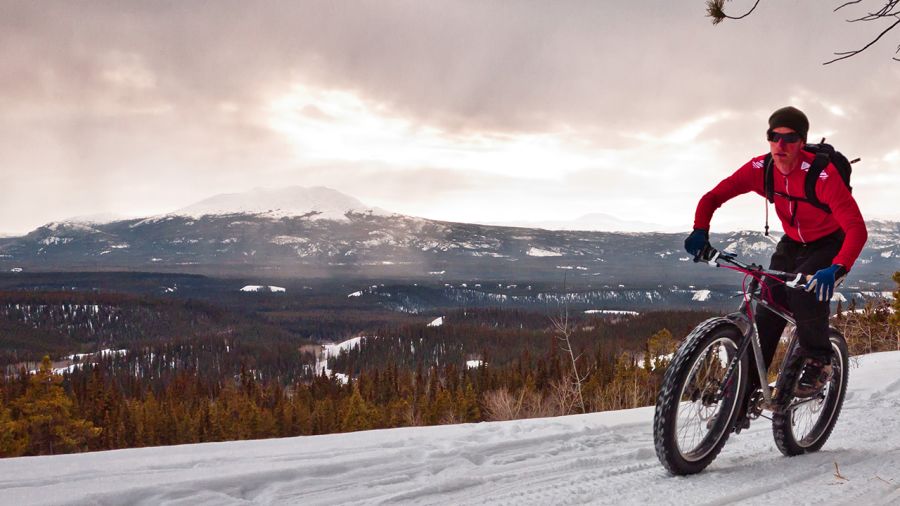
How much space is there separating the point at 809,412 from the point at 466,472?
2836 millimetres

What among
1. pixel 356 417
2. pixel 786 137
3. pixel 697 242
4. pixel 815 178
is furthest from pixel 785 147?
pixel 356 417

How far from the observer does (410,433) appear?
494 centimetres

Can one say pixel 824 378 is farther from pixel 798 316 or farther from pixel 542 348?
pixel 542 348

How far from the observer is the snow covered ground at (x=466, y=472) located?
3334 millimetres

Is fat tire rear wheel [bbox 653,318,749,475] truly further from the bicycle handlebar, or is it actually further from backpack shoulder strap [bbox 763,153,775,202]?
backpack shoulder strap [bbox 763,153,775,202]

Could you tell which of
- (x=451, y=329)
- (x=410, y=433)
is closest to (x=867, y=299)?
(x=410, y=433)

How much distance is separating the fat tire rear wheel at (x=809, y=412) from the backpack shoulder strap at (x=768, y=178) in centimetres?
118

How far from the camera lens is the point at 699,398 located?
385cm

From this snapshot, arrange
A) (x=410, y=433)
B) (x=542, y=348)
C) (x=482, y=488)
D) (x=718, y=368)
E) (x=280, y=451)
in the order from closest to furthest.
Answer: (x=482, y=488) → (x=718, y=368) → (x=280, y=451) → (x=410, y=433) → (x=542, y=348)

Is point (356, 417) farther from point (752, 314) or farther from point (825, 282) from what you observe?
point (825, 282)

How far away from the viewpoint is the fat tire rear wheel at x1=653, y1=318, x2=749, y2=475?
3.58m

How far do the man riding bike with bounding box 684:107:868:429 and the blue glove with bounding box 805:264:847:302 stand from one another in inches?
0.8

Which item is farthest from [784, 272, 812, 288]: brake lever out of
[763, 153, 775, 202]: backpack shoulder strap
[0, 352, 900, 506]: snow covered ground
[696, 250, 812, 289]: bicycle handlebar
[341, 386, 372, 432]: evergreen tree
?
[341, 386, 372, 432]: evergreen tree

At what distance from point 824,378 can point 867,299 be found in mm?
16531
